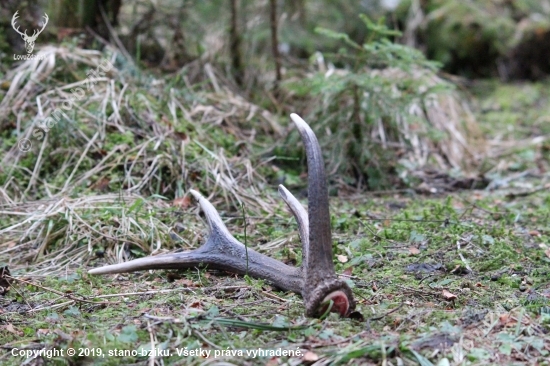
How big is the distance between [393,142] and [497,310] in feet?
9.81

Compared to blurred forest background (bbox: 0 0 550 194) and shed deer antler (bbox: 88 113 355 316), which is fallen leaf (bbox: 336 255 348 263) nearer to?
shed deer antler (bbox: 88 113 355 316)

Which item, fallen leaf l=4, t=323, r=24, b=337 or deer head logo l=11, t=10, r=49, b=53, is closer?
fallen leaf l=4, t=323, r=24, b=337

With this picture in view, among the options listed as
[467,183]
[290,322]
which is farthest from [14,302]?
[467,183]

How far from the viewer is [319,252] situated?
2.39 metres

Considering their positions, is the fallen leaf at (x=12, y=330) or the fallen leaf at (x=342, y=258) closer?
the fallen leaf at (x=12, y=330)

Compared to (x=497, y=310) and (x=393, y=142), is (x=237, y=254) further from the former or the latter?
(x=393, y=142)

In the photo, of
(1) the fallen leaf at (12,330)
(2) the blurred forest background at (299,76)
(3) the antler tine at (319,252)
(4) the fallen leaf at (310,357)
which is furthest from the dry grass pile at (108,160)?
(4) the fallen leaf at (310,357)

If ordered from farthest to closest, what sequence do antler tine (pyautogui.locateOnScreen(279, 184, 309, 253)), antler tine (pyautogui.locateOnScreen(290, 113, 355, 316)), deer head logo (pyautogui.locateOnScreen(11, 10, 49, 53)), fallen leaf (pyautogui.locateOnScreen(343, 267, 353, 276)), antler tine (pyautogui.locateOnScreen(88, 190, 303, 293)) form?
deer head logo (pyautogui.locateOnScreen(11, 10, 49, 53))
fallen leaf (pyautogui.locateOnScreen(343, 267, 353, 276))
antler tine (pyautogui.locateOnScreen(88, 190, 303, 293))
antler tine (pyautogui.locateOnScreen(279, 184, 309, 253))
antler tine (pyautogui.locateOnScreen(290, 113, 355, 316))

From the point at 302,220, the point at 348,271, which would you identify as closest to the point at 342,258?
the point at 348,271

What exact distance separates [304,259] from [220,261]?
20.6 inches

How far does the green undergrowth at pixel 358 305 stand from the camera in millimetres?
2143

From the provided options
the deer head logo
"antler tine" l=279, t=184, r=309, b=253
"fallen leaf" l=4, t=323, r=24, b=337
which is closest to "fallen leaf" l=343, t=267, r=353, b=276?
"antler tine" l=279, t=184, r=309, b=253

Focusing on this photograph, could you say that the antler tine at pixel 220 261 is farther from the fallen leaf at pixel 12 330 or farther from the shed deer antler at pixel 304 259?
the fallen leaf at pixel 12 330

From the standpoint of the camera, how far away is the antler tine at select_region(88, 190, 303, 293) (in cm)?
277
